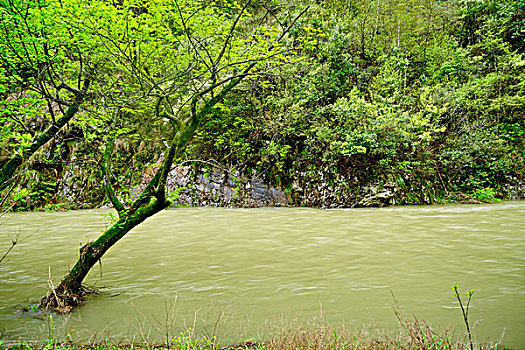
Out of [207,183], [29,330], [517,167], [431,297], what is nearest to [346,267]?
[431,297]

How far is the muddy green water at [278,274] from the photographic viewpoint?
3.96 meters

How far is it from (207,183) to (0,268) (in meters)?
9.99

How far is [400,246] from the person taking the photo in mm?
7461

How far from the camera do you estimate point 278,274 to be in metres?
5.79

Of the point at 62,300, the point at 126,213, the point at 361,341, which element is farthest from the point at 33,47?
the point at 361,341

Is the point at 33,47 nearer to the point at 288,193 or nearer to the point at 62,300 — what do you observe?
the point at 62,300

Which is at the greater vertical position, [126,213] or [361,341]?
[126,213]

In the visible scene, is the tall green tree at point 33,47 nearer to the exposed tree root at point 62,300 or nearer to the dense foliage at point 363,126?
the exposed tree root at point 62,300

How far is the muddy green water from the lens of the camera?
13.0ft

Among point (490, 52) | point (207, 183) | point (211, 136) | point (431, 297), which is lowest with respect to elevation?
point (431, 297)

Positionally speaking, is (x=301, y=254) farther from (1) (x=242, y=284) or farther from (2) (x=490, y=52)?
(2) (x=490, y=52)

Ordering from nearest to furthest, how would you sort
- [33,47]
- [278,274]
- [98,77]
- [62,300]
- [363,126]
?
[62,300], [33,47], [98,77], [278,274], [363,126]

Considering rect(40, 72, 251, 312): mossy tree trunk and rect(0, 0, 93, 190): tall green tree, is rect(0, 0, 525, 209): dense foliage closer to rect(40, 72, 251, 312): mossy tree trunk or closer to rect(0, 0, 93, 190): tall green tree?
rect(0, 0, 93, 190): tall green tree

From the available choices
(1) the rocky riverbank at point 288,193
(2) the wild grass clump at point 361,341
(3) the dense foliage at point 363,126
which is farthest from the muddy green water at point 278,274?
(3) the dense foliage at point 363,126
